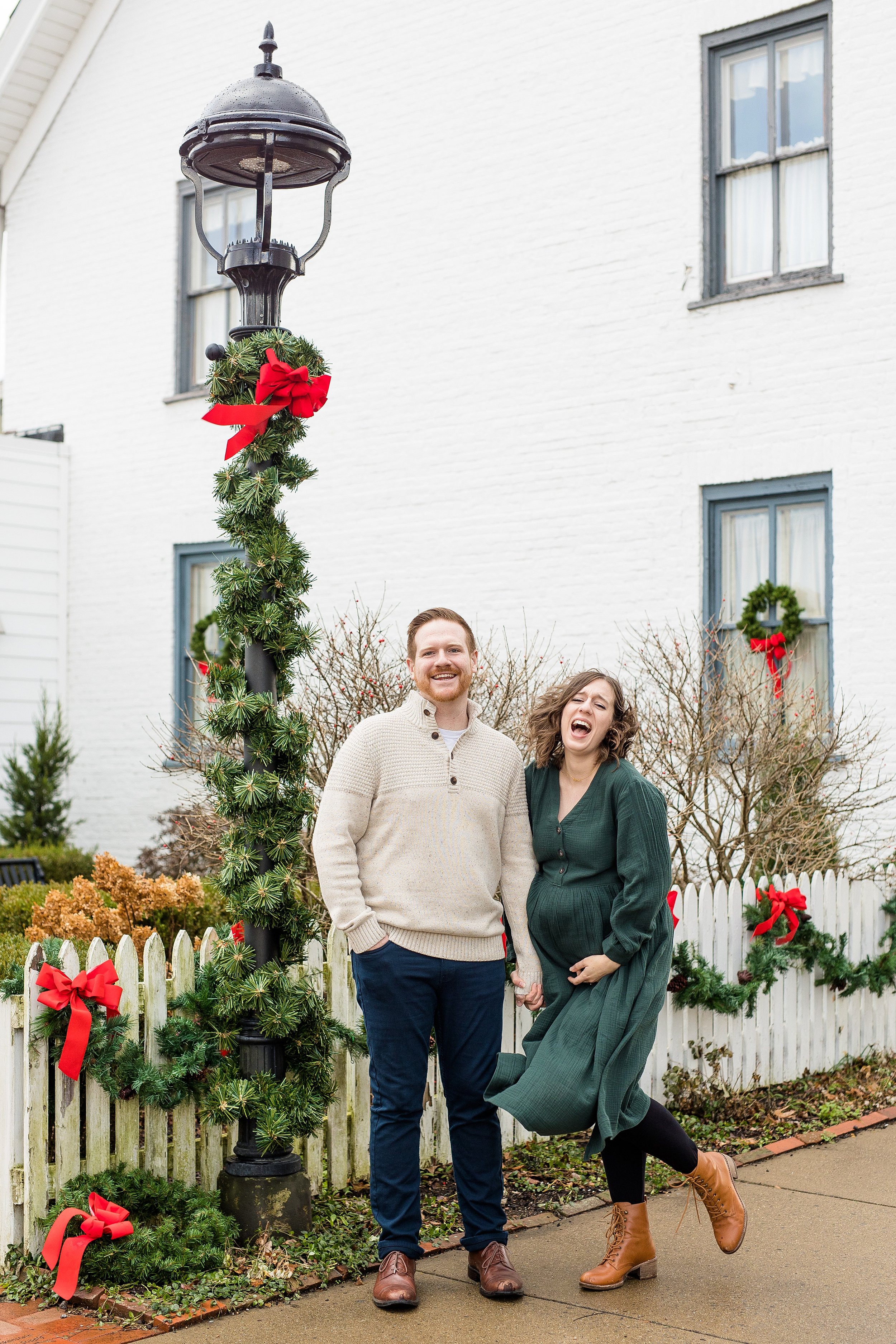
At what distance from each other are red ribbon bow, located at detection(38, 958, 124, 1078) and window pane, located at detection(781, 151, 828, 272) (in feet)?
23.8

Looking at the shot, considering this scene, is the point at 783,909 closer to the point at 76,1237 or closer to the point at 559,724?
the point at 559,724

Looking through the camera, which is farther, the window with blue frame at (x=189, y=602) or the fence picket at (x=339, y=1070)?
the window with blue frame at (x=189, y=602)

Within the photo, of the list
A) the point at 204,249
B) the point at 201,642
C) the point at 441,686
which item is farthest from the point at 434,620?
the point at 204,249

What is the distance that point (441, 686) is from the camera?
454cm

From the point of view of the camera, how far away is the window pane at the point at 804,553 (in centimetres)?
976

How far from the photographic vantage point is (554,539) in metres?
10.9

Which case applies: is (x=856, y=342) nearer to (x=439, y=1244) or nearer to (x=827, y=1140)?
(x=827, y=1140)

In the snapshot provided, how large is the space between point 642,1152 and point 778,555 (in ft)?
19.8

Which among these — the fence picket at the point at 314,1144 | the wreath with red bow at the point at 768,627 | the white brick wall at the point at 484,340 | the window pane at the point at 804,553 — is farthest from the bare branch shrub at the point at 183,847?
the window pane at the point at 804,553

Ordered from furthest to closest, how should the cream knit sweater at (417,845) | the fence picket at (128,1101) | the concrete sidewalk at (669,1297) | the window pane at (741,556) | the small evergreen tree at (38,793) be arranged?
the small evergreen tree at (38,793) < the window pane at (741,556) < the fence picket at (128,1101) < the cream knit sweater at (417,845) < the concrete sidewalk at (669,1297)

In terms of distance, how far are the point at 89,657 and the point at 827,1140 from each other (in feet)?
31.0

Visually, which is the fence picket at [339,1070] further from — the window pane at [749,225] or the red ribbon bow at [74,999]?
the window pane at [749,225]

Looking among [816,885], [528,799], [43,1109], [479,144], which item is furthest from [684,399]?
[43,1109]

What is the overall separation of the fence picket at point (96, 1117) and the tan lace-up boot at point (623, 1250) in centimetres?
159
